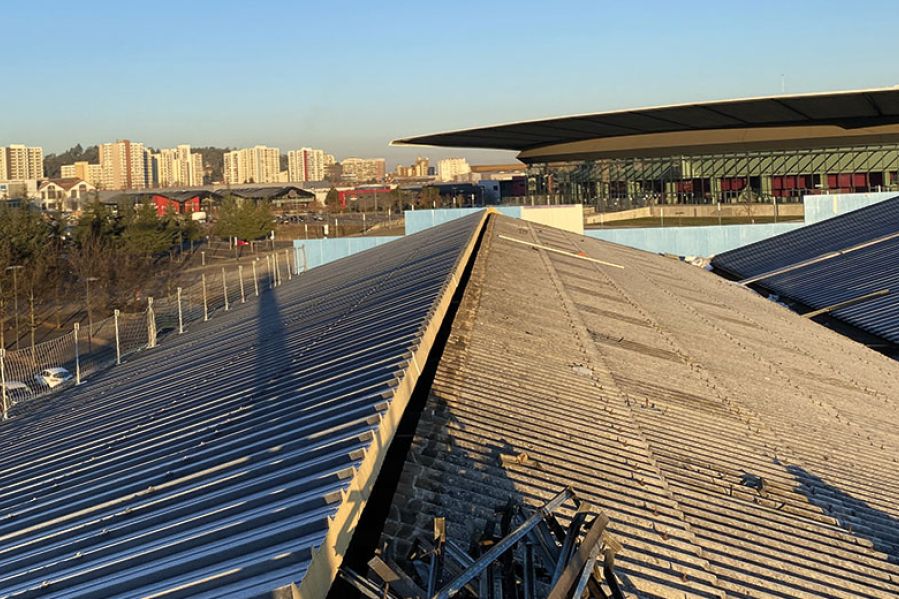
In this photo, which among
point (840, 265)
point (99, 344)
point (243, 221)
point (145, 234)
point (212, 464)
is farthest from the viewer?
point (243, 221)

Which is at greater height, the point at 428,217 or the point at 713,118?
the point at 713,118

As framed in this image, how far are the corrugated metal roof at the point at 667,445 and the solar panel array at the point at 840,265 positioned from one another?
461cm

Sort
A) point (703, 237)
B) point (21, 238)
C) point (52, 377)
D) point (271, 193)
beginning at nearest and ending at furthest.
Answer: point (52, 377) → point (703, 237) → point (21, 238) → point (271, 193)

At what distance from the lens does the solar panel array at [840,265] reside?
1711cm

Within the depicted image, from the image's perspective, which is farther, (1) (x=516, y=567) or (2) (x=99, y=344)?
(2) (x=99, y=344)

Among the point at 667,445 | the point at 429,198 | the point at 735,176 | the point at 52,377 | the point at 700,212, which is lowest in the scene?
the point at 52,377

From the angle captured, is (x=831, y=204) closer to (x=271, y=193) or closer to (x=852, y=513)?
(x=852, y=513)

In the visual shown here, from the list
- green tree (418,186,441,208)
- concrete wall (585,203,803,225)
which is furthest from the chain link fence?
green tree (418,186,441,208)

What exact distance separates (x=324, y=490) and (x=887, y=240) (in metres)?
20.4

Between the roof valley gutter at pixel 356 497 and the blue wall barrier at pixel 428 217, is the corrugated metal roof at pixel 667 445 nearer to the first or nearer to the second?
the roof valley gutter at pixel 356 497

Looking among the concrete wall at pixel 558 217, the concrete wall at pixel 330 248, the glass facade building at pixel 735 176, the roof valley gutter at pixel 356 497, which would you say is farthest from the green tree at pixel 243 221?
the roof valley gutter at pixel 356 497

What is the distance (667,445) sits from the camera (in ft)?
23.3

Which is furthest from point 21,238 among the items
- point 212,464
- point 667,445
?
point 212,464

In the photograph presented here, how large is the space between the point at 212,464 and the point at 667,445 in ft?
10.8
